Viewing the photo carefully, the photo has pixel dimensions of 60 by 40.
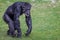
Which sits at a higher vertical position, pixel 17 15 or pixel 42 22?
pixel 17 15

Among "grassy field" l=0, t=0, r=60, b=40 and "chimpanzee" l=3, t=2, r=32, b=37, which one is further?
"grassy field" l=0, t=0, r=60, b=40

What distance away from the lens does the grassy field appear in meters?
7.98

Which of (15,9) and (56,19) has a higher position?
(15,9)

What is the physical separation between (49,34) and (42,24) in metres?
1.26

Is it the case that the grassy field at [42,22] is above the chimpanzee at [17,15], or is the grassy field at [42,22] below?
below

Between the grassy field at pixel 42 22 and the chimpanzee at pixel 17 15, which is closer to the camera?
the chimpanzee at pixel 17 15

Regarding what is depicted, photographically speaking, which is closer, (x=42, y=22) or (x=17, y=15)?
(x=17, y=15)

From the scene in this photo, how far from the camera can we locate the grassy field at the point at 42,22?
314 inches

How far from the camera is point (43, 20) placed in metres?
10.0

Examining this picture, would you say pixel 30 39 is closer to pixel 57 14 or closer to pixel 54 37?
pixel 54 37

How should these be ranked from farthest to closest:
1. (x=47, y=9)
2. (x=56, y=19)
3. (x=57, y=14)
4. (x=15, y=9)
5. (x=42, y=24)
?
(x=47, y=9) < (x=57, y=14) < (x=56, y=19) < (x=42, y=24) < (x=15, y=9)

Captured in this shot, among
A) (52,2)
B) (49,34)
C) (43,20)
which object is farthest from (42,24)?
(52,2)

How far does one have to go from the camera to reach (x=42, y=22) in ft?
31.9

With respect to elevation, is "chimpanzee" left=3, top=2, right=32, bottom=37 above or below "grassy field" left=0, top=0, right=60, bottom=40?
above
